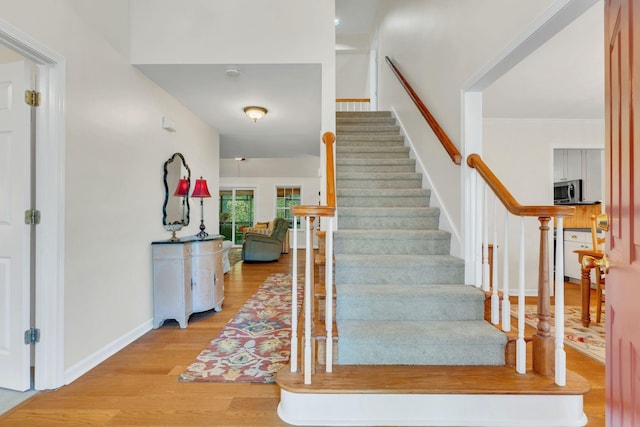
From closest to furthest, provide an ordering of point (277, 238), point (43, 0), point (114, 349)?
1. point (43, 0)
2. point (114, 349)
3. point (277, 238)

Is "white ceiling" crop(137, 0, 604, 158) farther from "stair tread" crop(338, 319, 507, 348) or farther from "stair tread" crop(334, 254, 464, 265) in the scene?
"stair tread" crop(338, 319, 507, 348)

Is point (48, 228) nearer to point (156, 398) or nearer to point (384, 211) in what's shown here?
point (156, 398)

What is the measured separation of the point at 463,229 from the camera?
7.87 ft

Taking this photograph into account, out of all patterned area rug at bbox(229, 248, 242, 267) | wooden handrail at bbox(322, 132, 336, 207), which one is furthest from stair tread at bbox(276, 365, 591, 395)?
patterned area rug at bbox(229, 248, 242, 267)

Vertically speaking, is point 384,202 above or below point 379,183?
below

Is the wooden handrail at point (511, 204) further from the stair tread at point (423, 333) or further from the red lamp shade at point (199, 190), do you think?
the red lamp shade at point (199, 190)

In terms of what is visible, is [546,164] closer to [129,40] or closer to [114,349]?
[129,40]

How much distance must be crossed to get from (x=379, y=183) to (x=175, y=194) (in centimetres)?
216

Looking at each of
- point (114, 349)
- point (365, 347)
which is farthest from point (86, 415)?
point (365, 347)

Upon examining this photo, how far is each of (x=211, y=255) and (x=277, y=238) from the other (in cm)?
367

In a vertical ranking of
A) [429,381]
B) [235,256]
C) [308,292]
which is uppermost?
[308,292]

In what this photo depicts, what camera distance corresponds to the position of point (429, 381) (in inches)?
65.6

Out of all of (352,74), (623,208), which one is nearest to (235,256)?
(352,74)

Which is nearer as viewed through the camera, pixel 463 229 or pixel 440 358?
pixel 440 358
